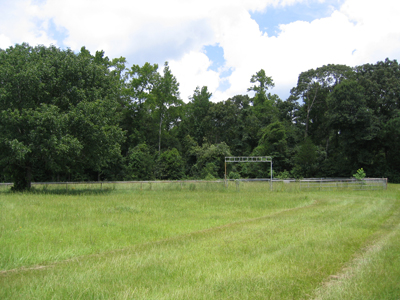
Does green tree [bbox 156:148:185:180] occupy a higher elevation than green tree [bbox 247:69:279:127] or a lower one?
lower

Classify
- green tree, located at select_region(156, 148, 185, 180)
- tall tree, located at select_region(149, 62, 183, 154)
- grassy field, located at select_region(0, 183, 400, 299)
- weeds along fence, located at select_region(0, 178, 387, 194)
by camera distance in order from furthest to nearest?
tall tree, located at select_region(149, 62, 183, 154)
green tree, located at select_region(156, 148, 185, 180)
weeds along fence, located at select_region(0, 178, 387, 194)
grassy field, located at select_region(0, 183, 400, 299)

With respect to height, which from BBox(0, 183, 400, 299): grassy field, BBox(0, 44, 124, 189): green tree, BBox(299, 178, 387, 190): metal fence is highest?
BBox(0, 44, 124, 189): green tree

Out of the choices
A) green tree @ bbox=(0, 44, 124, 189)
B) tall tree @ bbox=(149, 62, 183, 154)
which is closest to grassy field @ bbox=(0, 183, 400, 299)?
green tree @ bbox=(0, 44, 124, 189)

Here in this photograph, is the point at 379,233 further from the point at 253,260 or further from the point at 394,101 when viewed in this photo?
the point at 394,101

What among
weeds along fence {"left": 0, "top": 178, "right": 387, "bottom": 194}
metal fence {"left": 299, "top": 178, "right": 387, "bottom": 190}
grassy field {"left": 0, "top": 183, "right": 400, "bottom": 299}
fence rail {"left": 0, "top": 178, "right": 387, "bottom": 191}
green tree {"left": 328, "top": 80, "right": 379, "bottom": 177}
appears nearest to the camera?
grassy field {"left": 0, "top": 183, "right": 400, "bottom": 299}

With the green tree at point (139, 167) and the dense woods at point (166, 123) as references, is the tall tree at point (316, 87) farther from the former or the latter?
the green tree at point (139, 167)

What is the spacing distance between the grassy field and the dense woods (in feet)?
40.8

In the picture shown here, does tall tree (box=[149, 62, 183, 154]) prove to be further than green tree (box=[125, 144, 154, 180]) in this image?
Yes

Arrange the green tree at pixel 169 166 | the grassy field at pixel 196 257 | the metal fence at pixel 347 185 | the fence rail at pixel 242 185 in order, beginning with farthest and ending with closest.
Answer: the green tree at pixel 169 166
the metal fence at pixel 347 185
the fence rail at pixel 242 185
the grassy field at pixel 196 257

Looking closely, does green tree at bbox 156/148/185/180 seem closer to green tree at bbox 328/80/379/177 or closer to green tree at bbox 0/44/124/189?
green tree at bbox 0/44/124/189

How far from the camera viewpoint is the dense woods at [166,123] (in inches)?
931

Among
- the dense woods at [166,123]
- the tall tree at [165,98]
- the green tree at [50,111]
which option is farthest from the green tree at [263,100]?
the green tree at [50,111]

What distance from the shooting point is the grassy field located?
529cm

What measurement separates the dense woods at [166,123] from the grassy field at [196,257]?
40.8 ft
